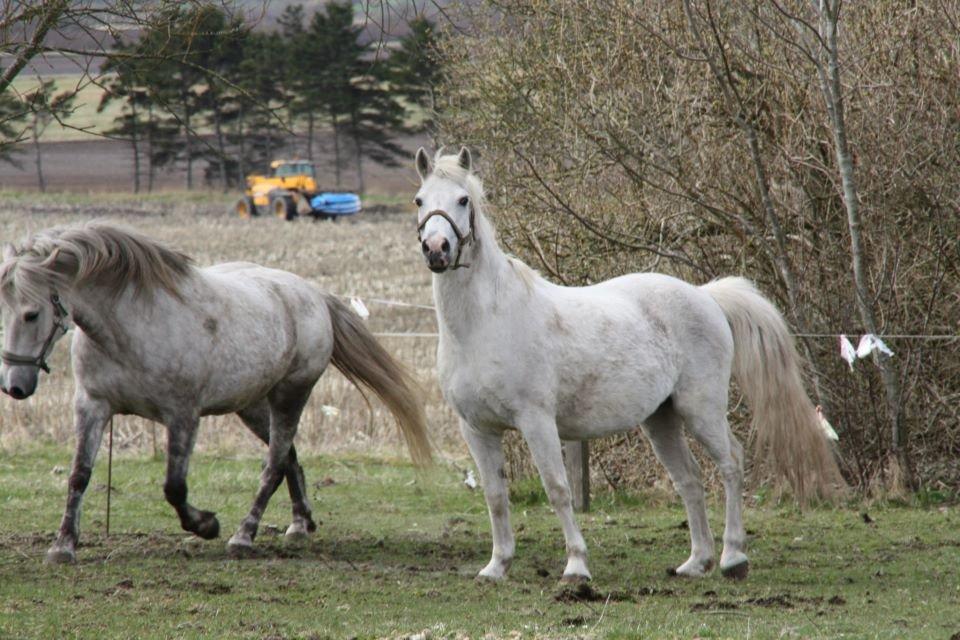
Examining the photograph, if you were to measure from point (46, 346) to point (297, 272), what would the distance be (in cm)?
2106

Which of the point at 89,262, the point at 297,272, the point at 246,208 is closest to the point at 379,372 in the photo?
the point at 89,262

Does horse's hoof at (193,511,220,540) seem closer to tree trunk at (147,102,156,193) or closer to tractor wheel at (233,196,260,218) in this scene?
tractor wheel at (233,196,260,218)

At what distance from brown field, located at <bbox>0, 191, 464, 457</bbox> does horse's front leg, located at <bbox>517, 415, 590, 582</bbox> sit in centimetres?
262

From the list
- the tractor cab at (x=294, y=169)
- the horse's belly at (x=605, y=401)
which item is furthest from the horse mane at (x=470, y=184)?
the tractor cab at (x=294, y=169)

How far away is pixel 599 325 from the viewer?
665cm

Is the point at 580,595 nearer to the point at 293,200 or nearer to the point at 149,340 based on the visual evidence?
the point at 149,340

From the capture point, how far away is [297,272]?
2761cm

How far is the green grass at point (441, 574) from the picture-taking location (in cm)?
529

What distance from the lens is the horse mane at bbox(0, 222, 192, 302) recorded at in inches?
260

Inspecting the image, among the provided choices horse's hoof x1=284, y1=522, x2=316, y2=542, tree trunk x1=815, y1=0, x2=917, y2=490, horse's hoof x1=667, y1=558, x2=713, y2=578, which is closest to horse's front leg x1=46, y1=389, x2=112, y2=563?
horse's hoof x1=284, y1=522, x2=316, y2=542

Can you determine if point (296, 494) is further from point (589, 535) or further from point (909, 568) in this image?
point (909, 568)

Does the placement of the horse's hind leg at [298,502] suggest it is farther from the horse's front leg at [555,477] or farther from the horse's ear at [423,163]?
the horse's ear at [423,163]

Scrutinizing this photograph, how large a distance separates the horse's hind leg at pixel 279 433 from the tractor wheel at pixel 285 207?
33867mm

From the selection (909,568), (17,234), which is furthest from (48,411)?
(17,234)
